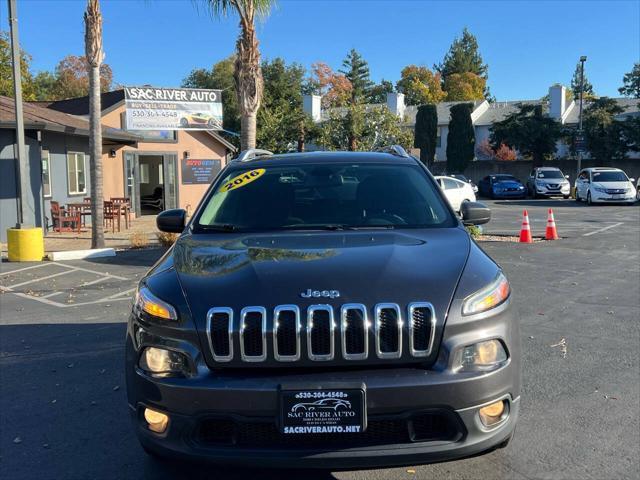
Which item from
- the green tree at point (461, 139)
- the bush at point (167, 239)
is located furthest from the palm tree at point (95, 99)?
the green tree at point (461, 139)

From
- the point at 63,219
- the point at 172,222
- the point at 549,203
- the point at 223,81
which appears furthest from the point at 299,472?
the point at 223,81

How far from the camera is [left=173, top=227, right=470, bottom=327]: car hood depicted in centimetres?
292

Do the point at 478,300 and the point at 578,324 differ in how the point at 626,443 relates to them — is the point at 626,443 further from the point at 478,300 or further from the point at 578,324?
the point at 578,324

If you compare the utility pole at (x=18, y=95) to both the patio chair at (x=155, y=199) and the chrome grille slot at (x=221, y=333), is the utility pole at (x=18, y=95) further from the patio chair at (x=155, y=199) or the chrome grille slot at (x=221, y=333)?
the patio chair at (x=155, y=199)

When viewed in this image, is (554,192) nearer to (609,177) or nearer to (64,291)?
(609,177)

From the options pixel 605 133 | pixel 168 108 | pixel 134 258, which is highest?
pixel 605 133

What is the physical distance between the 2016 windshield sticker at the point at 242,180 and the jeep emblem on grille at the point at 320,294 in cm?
185

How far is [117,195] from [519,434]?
20.9m

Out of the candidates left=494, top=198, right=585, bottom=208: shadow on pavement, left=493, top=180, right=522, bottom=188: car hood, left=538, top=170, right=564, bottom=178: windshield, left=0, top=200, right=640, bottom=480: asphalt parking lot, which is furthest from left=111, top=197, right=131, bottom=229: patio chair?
left=538, top=170, right=564, bottom=178: windshield

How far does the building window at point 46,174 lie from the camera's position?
57.1 ft

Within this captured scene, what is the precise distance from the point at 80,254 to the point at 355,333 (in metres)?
10.8

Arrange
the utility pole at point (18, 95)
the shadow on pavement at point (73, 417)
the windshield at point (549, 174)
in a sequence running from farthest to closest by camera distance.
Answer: the windshield at point (549, 174) → the utility pole at point (18, 95) → the shadow on pavement at point (73, 417)

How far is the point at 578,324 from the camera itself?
6.82 m

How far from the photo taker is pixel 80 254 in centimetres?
1252
